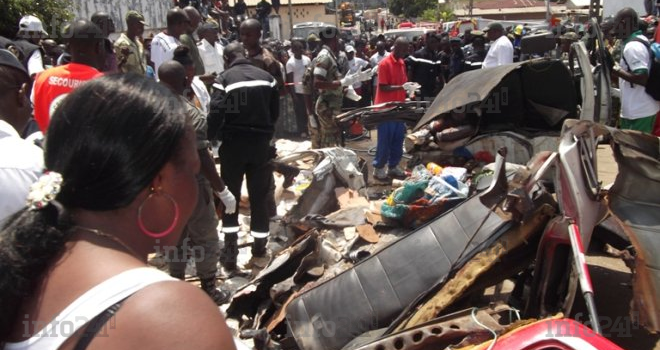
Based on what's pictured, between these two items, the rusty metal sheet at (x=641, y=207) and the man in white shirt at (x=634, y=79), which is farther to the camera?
the man in white shirt at (x=634, y=79)

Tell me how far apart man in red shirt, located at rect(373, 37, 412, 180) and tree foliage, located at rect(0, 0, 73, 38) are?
5664mm

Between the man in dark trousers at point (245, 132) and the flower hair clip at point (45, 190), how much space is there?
3.78 meters

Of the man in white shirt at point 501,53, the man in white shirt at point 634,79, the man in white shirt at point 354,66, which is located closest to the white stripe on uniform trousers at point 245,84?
the man in white shirt at point 634,79

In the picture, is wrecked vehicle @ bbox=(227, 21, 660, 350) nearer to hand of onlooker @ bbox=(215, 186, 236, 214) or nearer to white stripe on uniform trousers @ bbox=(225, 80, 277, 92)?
hand of onlooker @ bbox=(215, 186, 236, 214)

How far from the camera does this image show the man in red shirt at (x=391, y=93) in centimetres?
761

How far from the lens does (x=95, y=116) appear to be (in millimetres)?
1128

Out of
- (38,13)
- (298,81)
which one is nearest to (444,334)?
(298,81)

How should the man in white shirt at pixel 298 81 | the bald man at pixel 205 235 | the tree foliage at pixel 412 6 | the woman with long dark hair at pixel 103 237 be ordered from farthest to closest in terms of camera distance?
the tree foliage at pixel 412 6
the man in white shirt at pixel 298 81
the bald man at pixel 205 235
the woman with long dark hair at pixel 103 237

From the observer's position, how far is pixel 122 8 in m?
11.6

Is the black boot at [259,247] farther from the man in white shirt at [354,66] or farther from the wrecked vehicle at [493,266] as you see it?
the man in white shirt at [354,66]

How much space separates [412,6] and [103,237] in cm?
6344

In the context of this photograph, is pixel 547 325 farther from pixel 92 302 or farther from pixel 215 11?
pixel 215 11

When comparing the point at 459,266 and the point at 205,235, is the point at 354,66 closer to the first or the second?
the point at 205,235

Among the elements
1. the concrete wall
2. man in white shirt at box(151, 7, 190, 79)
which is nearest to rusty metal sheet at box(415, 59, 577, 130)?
man in white shirt at box(151, 7, 190, 79)
